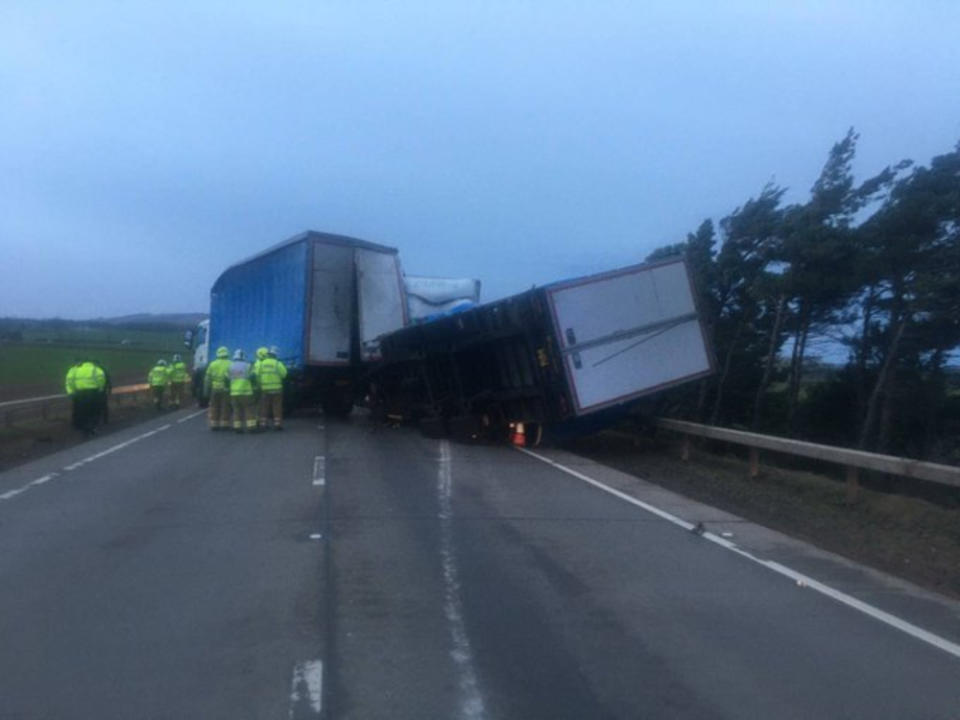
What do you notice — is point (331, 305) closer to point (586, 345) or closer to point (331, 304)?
point (331, 304)

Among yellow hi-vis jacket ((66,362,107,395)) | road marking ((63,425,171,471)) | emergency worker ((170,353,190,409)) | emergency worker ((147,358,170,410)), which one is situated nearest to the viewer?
road marking ((63,425,171,471))

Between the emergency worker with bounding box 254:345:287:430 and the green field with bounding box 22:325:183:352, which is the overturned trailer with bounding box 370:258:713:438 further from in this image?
the green field with bounding box 22:325:183:352

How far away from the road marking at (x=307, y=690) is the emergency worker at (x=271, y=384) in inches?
789

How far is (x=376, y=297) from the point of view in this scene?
30.0 metres

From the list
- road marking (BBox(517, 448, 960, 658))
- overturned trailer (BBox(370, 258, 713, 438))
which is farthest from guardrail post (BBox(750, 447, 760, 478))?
road marking (BBox(517, 448, 960, 658))

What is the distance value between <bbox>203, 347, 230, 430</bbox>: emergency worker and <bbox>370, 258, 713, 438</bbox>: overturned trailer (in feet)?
19.9

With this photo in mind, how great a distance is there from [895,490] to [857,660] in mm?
13693

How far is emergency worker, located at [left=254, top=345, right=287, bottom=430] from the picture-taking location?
27.2 meters

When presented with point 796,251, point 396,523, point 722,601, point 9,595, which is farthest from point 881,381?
point 9,595

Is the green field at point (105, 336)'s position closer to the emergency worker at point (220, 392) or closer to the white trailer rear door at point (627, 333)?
the emergency worker at point (220, 392)

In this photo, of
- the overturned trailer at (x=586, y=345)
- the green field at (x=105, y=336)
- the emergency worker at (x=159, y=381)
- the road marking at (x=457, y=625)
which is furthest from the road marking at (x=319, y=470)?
the green field at (x=105, y=336)

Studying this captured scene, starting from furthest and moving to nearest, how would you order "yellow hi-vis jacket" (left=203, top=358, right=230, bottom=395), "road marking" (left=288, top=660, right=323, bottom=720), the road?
"yellow hi-vis jacket" (left=203, top=358, right=230, bottom=395) → the road → "road marking" (left=288, top=660, right=323, bottom=720)

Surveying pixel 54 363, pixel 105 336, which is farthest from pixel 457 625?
pixel 105 336

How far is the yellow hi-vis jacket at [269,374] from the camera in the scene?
1072 inches
